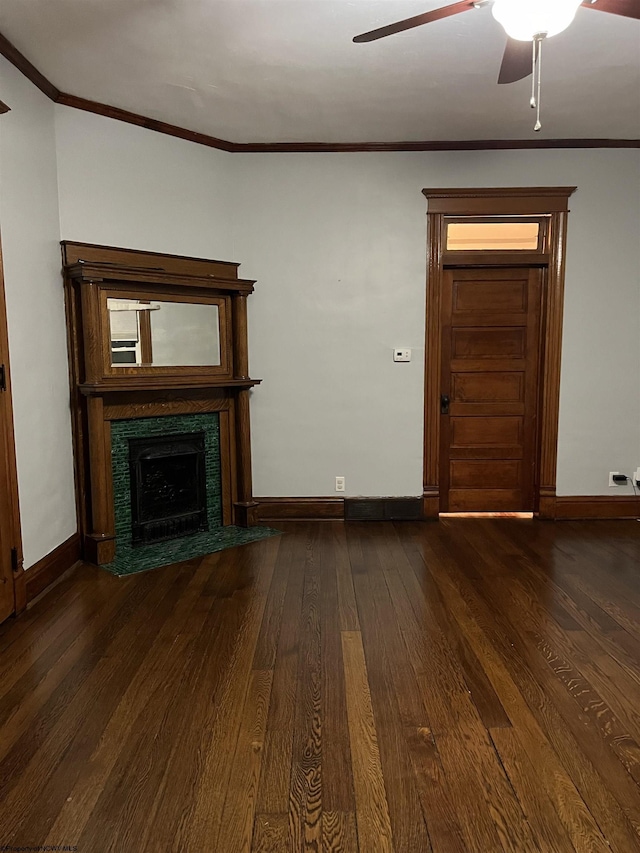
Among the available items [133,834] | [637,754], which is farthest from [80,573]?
[637,754]

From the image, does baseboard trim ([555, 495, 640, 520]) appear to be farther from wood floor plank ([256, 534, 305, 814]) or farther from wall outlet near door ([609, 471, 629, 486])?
wood floor plank ([256, 534, 305, 814])

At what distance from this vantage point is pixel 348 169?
4.37 m

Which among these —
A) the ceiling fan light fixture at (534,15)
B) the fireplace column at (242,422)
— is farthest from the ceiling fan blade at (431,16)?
the fireplace column at (242,422)

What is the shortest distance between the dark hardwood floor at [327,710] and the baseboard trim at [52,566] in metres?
0.07

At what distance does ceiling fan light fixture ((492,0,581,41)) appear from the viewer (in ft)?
6.04

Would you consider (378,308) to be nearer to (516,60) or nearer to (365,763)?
(516,60)

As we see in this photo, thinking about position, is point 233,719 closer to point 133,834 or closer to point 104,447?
point 133,834

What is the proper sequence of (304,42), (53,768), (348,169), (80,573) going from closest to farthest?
(53,768) → (304,42) → (80,573) → (348,169)

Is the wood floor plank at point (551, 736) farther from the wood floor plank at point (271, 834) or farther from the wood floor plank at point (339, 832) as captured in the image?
the wood floor plank at point (271, 834)

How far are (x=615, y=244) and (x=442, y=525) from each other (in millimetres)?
2464

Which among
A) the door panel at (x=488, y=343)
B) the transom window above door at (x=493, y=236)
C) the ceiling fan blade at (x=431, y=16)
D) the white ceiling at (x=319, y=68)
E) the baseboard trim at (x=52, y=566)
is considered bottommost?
the baseboard trim at (x=52, y=566)

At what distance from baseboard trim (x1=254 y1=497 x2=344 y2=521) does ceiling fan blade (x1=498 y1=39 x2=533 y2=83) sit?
304cm

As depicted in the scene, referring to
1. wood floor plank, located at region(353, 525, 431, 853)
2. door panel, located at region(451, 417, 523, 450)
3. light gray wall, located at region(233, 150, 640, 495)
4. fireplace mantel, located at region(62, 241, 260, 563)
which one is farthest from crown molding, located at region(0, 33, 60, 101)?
door panel, located at region(451, 417, 523, 450)

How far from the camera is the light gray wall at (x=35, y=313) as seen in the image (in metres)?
3.00
